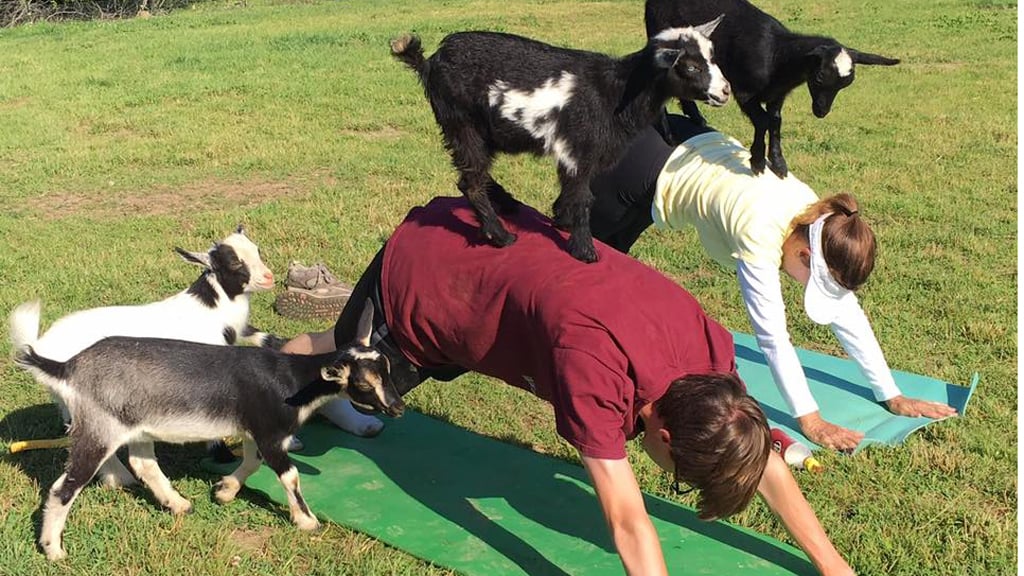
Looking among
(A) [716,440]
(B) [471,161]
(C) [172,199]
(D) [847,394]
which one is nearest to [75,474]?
(B) [471,161]

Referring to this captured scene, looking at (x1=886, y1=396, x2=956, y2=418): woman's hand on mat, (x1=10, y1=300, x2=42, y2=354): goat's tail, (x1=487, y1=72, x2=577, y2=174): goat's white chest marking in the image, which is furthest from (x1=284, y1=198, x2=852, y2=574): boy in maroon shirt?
(x1=886, y1=396, x2=956, y2=418): woman's hand on mat

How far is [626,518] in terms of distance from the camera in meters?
3.26

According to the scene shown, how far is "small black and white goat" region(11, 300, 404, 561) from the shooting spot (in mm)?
3971

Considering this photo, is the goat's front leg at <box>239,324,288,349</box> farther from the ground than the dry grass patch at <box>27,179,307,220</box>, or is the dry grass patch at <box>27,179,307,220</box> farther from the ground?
the goat's front leg at <box>239,324,288,349</box>

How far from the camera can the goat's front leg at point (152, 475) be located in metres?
4.31

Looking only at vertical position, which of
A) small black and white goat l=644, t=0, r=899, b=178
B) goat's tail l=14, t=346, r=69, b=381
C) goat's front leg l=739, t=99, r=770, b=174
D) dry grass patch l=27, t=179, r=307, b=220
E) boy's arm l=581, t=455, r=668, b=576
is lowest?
dry grass patch l=27, t=179, r=307, b=220

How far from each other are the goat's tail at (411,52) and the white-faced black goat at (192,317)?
162cm

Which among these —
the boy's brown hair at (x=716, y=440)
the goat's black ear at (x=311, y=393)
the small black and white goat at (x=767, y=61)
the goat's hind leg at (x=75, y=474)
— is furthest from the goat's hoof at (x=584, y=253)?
the goat's hind leg at (x=75, y=474)

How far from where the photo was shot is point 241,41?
57.6 feet

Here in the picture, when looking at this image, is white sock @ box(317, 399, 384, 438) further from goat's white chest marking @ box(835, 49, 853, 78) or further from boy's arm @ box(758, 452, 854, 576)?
goat's white chest marking @ box(835, 49, 853, 78)

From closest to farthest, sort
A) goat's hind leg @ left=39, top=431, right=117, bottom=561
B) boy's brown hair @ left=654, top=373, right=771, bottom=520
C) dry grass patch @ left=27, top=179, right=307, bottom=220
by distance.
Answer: boy's brown hair @ left=654, top=373, right=771, bottom=520 < goat's hind leg @ left=39, top=431, right=117, bottom=561 < dry grass patch @ left=27, top=179, right=307, bottom=220

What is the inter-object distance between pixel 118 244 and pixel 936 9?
16.8 m

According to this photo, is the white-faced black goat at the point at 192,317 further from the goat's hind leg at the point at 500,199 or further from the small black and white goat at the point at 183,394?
the goat's hind leg at the point at 500,199

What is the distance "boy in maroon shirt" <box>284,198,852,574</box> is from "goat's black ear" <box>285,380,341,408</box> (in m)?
0.26
